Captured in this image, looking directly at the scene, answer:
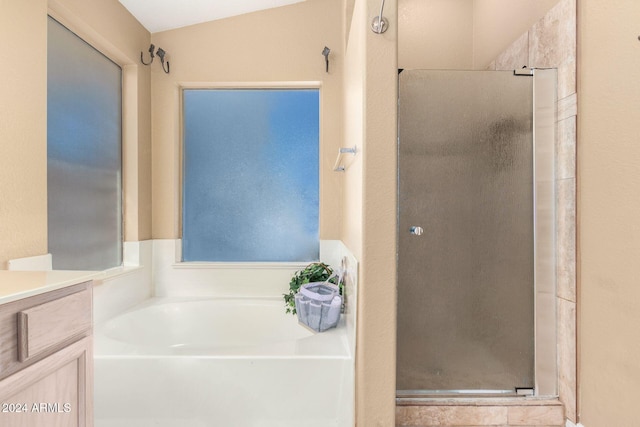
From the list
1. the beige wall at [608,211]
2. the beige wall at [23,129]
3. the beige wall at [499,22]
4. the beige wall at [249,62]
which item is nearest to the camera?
the beige wall at [608,211]

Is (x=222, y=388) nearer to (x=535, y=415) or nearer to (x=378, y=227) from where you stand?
(x=378, y=227)

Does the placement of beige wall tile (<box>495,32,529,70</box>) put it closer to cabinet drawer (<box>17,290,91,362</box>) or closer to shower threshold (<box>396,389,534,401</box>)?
shower threshold (<box>396,389,534,401</box>)

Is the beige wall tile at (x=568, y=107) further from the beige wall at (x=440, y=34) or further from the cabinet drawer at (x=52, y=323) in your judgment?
the cabinet drawer at (x=52, y=323)

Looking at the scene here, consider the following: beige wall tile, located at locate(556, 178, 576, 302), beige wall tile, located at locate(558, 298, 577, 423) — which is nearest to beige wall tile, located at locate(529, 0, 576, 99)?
beige wall tile, located at locate(556, 178, 576, 302)

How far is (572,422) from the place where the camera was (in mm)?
1502

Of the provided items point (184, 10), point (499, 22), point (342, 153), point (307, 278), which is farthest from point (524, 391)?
point (184, 10)

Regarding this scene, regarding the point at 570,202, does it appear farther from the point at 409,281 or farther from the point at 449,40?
the point at 449,40

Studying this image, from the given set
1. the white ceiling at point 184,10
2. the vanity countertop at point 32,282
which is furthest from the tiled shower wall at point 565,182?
the vanity countertop at point 32,282

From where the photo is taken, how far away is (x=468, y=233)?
166 centimetres

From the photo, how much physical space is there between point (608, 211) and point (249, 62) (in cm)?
222

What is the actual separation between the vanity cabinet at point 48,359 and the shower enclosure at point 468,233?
128 centimetres

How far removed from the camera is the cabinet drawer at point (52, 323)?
0.76 m

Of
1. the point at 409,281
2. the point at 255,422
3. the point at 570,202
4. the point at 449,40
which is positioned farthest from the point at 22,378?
the point at 449,40

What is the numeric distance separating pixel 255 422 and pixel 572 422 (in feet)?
4.55
